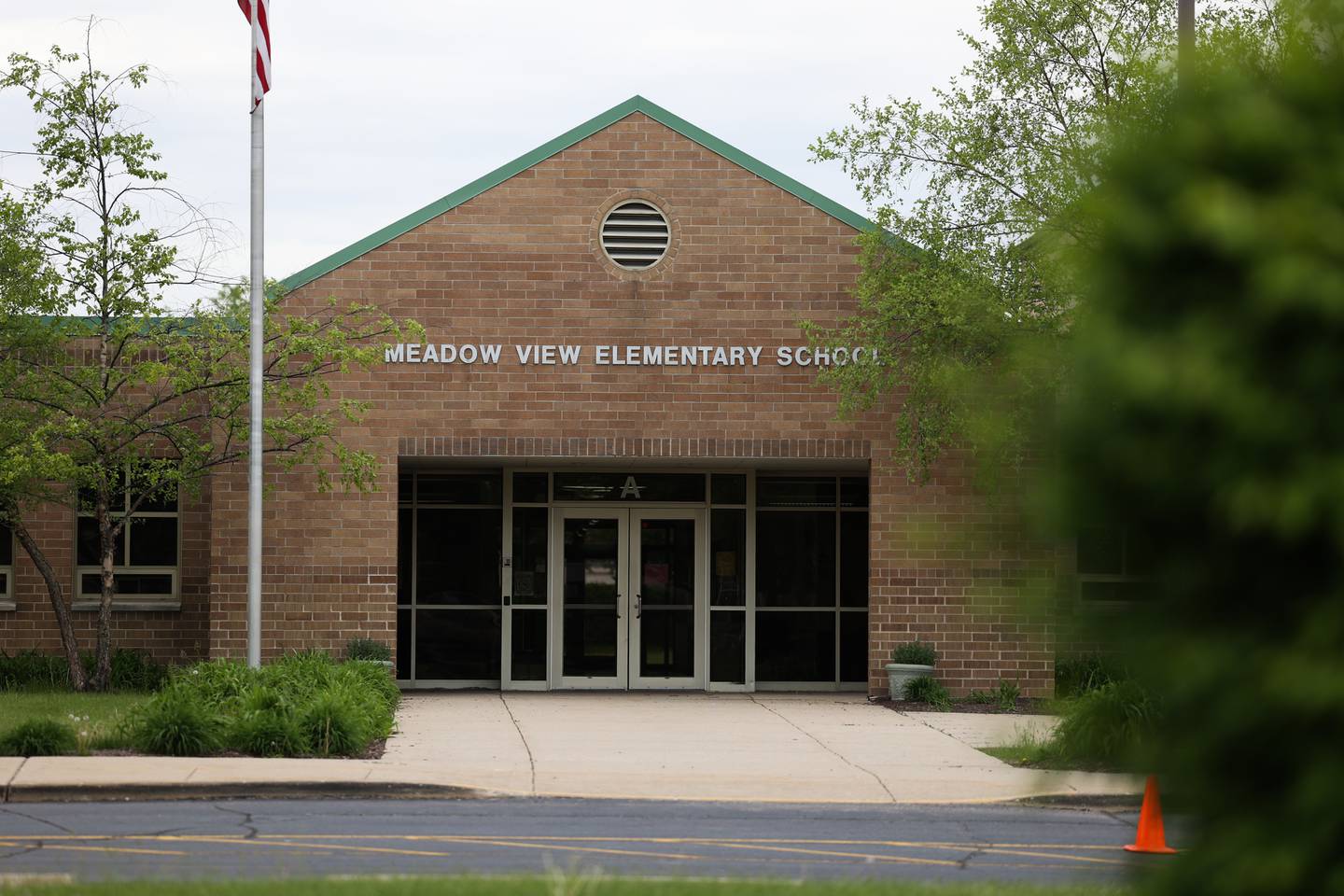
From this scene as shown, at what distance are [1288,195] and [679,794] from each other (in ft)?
34.8

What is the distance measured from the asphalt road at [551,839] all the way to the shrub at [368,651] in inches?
282

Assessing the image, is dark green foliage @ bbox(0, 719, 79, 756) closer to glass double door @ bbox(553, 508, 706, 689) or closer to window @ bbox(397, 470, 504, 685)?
window @ bbox(397, 470, 504, 685)

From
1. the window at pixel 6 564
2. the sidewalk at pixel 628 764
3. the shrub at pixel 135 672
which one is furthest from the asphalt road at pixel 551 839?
the window at pixel 6 564

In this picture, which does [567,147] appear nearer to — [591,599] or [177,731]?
[591,599]

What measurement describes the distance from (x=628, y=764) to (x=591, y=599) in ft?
26.8

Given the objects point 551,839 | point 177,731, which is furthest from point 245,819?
point 177,731

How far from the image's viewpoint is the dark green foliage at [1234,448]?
8.77 feet

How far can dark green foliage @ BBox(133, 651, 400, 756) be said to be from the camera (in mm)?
14031

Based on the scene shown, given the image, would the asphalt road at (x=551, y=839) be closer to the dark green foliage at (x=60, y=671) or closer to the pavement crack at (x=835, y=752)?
the pavement crack at (x=835, y=752)

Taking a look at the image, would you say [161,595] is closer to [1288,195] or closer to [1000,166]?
[1000,166]

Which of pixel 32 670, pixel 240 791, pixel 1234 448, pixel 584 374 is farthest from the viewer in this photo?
pixel 32 670

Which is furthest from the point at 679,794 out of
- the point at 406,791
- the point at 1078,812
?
the point at 1078,812

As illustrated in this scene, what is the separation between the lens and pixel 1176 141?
2.96m

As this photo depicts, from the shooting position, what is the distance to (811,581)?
889 inches
